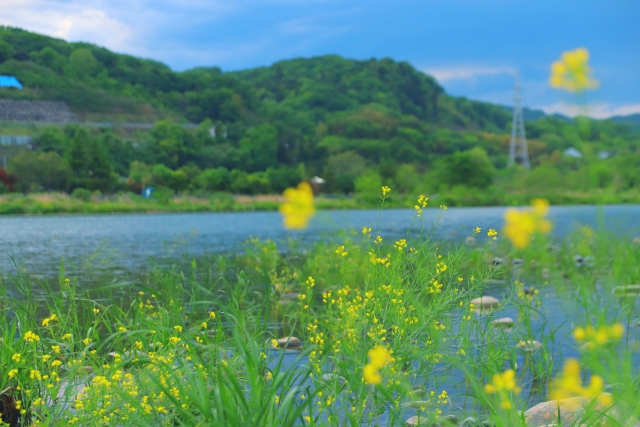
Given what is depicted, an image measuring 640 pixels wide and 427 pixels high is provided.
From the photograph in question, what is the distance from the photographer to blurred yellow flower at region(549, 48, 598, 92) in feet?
6.04

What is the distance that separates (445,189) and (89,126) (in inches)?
1652

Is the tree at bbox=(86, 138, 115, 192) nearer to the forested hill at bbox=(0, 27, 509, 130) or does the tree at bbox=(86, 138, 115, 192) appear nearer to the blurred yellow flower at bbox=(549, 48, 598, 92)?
the forested hill at bbox=(0, 27, 509, 130)

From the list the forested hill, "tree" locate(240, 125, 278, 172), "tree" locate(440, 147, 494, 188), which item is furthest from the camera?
the forested hill

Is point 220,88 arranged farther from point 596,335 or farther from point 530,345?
point 596,335

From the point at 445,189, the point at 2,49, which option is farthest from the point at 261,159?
the point at 2,49

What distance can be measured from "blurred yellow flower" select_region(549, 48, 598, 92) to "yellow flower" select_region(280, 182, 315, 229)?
826 millimetres

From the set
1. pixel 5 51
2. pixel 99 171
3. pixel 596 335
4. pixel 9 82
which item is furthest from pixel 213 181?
pixel 596 335

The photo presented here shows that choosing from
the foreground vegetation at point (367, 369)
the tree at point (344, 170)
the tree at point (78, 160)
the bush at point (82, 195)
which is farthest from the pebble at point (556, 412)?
the tree at point (344, 170)

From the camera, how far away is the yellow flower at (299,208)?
181 cm

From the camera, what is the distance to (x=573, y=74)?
6.08ft

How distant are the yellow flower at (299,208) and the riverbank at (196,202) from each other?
28086 mm

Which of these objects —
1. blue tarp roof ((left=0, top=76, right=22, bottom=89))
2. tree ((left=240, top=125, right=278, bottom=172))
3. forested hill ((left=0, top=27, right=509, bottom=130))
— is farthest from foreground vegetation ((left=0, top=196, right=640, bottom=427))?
blue tarp roof ((left=0, top=76, right=22, bottom=89))

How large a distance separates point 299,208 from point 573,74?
915 mm

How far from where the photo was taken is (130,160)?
2598 inches
